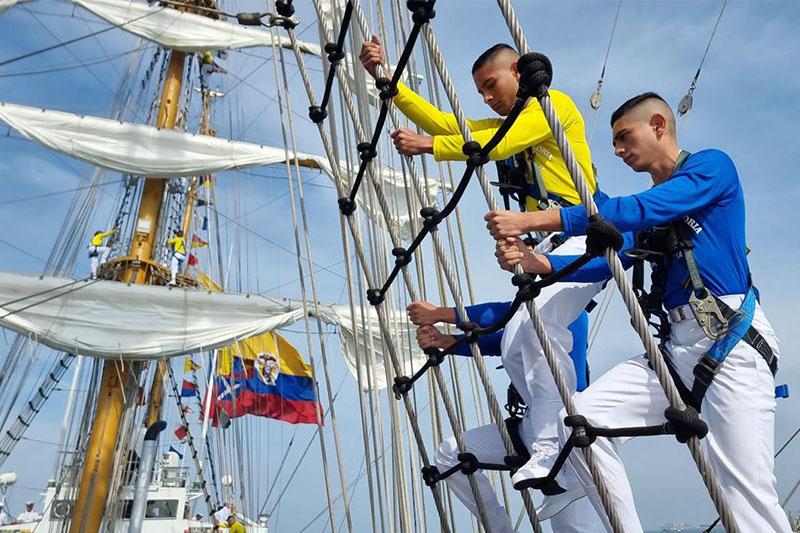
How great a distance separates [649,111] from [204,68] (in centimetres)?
1929

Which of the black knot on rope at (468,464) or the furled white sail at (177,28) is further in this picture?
the furled white sail at (177,28)

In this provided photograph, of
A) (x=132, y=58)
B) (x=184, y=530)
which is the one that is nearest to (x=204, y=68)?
(x=132, y=58)

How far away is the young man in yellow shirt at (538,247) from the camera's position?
1.80 meters

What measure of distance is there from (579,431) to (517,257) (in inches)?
16.0

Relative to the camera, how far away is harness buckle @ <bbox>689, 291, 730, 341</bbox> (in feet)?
5.00

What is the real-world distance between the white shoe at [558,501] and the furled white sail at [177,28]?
11.9 metres

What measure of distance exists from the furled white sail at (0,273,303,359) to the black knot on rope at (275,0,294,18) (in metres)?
8.24

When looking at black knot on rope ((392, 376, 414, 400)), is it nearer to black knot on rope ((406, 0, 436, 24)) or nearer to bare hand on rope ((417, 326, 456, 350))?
bare hand on rope ((417, 326, 456, 350))

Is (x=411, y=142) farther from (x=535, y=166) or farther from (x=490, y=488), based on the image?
(x=490, y=488)

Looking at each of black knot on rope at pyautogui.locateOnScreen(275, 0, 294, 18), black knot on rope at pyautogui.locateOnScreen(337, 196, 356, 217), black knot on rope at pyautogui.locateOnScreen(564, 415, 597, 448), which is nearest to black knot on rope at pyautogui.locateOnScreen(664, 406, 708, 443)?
black knot on rope at pyautogui.locateOnScreen(564, 415, 597, 448)

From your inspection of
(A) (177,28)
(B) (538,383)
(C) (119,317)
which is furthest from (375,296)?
(A) (177,28)

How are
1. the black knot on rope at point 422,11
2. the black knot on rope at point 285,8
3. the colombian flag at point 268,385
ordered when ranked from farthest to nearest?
the colombian flag at point 268,385 → the black knot on rope at point 285,8 → the black knot on rope at point 422,11

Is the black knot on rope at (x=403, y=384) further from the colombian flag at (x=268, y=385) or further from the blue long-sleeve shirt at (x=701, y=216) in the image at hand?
the colombian flag at (x=268, y=385)

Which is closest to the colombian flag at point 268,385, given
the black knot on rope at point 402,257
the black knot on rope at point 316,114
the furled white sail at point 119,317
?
the furled white sail at point 119,317
